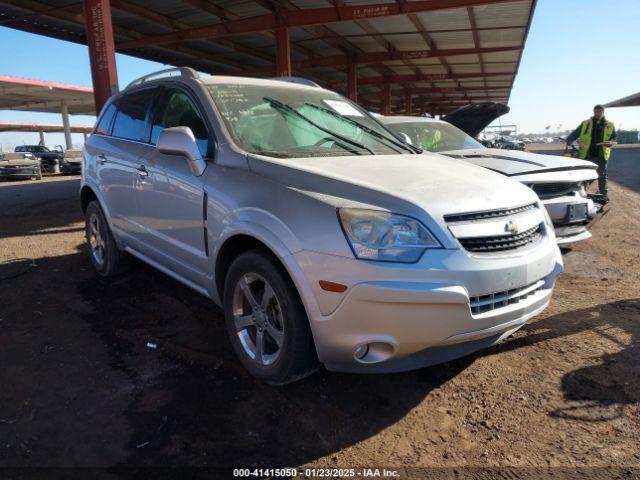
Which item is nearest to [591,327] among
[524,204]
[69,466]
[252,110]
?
[524,204]

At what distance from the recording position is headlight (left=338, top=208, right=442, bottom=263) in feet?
7.32

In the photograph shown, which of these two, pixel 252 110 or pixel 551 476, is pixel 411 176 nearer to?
pixel 252 110

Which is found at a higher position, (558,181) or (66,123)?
(66,123)

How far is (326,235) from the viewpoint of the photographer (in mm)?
2283

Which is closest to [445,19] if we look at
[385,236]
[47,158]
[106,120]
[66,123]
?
[106,120]

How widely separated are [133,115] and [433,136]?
13.3 feet

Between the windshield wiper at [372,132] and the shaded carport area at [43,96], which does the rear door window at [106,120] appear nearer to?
the windshield wiper at [372,132]

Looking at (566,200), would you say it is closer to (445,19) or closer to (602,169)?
(602,169)

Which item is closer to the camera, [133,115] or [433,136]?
[133,115]

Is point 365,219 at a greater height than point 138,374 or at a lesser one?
greater

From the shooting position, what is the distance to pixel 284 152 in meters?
3.04

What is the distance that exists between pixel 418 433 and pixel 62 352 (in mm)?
2445

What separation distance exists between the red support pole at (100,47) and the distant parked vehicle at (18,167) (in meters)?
15.0

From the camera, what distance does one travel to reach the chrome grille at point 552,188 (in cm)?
478
